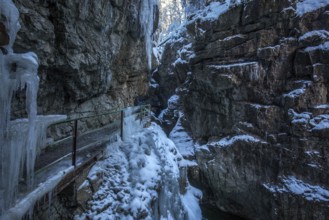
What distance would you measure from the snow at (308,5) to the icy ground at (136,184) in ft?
47.8

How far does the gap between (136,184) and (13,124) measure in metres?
3.19

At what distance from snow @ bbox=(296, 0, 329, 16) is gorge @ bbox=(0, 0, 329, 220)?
85mm

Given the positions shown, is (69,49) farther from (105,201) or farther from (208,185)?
(208,185)

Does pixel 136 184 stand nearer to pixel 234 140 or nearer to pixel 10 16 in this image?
pixel 10 16


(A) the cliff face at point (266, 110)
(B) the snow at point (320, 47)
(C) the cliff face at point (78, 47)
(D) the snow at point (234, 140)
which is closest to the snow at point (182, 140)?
(A) the cliff face at point (266, 110)

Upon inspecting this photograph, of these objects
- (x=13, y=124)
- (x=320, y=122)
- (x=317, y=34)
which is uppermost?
(x=317, y=34)

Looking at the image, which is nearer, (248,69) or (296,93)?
(296,93)

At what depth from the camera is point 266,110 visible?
13.8 meters

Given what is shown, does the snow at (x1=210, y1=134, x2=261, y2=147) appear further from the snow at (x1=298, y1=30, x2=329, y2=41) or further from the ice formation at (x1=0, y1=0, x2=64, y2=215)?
the ice formation at (x1=0, y1=0, x2=64, y2=215)

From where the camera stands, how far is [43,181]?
3271 millimetres

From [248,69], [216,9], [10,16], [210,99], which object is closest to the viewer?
[10,16]

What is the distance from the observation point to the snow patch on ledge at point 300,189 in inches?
445

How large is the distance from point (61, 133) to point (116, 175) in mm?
3427

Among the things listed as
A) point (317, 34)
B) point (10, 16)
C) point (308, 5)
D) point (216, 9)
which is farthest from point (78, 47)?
point (216, 9)
